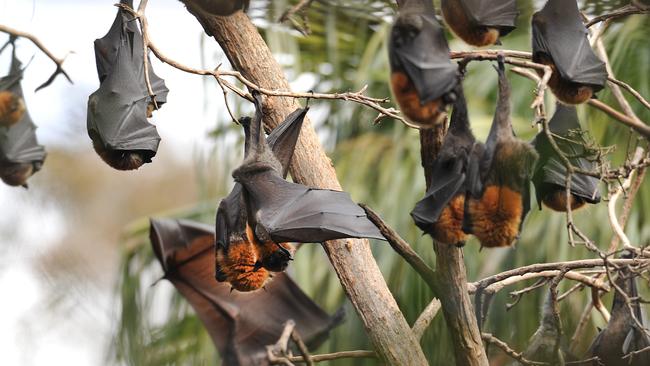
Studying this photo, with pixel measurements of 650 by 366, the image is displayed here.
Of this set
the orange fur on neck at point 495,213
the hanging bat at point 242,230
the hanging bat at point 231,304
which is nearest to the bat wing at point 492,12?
the orange fur on neck at point 495,213

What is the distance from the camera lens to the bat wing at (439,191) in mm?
1775

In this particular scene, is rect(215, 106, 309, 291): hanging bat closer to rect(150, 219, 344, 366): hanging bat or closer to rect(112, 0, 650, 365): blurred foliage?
rect(150, 219, 344, 366): hanging bat

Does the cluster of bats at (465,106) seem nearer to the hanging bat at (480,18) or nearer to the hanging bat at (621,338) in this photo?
the hanging bat at (480,18)

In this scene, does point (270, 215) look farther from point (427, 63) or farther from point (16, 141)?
point (16, 141)

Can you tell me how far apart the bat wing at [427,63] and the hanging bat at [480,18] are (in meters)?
0.12

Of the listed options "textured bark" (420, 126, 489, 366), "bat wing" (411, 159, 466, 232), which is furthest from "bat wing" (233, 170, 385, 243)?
"bat wing" (411, 159, 466, 232)

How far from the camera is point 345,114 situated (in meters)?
7.20

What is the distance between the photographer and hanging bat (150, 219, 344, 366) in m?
4.49

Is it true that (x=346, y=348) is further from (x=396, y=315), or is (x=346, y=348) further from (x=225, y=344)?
(x=396, y=315)

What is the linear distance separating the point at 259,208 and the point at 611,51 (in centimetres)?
408

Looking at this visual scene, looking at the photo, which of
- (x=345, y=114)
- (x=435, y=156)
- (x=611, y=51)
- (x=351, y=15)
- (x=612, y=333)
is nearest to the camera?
(x=435, y=156)

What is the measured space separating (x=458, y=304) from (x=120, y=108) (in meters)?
1.17

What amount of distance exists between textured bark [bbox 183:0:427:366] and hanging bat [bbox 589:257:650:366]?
88 cm

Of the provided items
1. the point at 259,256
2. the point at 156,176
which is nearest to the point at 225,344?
the point at 259,256
